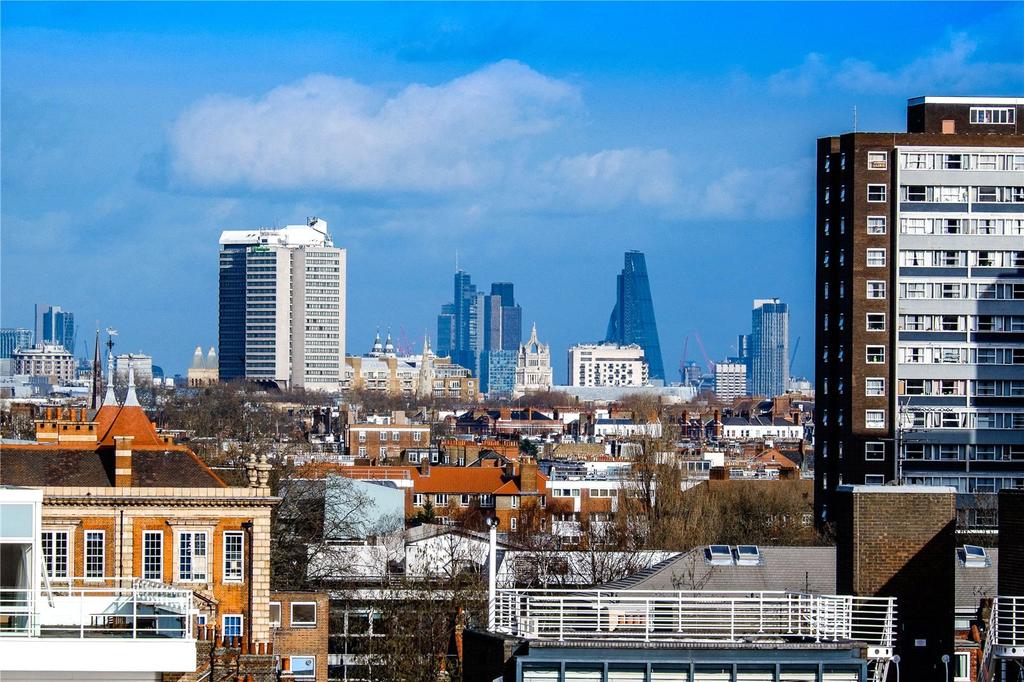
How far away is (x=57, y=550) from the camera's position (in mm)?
45375

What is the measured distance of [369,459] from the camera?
179 m

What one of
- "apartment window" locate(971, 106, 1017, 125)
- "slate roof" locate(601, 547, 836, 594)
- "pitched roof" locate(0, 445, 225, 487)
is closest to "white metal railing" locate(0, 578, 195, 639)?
"slate roof" locate(601, 547, 836, 594)

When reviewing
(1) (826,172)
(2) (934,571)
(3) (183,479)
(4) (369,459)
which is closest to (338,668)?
(3) (183,479)

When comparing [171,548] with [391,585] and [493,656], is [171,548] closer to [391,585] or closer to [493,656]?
[391,585]

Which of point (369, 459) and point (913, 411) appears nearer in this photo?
point (913, 411)

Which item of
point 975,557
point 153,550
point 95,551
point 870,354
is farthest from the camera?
point 870,354

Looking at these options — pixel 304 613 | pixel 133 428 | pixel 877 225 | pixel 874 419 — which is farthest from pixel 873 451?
pixel 304 613

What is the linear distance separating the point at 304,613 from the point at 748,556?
956cm

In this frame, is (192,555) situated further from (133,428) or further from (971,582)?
(971,582)

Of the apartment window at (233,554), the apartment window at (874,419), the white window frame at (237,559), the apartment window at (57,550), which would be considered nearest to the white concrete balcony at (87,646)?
the apartment window at (57,550)

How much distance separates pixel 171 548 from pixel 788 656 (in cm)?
2850

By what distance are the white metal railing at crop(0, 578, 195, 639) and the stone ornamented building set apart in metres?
22.8

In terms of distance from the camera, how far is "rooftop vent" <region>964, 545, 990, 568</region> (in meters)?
38.7

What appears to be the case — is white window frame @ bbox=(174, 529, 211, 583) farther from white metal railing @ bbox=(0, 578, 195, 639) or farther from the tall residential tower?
the tall residential tower
